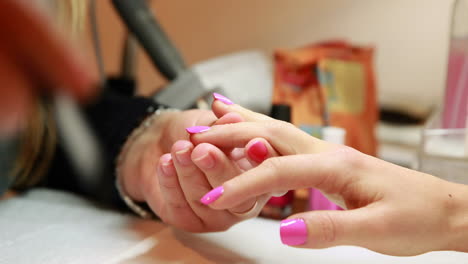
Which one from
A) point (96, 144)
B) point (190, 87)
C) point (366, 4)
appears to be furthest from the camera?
point (366, 4)

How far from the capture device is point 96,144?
545 mm

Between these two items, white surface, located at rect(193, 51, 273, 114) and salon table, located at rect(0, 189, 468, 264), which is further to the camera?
white surface, located at rect(193, 51, 273, 114)

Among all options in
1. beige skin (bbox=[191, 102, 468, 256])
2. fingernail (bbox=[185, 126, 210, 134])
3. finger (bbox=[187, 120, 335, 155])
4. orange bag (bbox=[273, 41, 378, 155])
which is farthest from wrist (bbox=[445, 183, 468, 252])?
orange bag (bbox=[273, 41, 378, 155])

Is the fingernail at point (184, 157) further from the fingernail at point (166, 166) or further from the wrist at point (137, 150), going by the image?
the wrist at point (137, 150)

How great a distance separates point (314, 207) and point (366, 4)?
2.32ft

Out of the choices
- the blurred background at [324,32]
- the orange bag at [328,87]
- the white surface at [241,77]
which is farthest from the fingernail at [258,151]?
the blurred background at [324,32]

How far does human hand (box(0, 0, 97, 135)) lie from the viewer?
0.41 feet

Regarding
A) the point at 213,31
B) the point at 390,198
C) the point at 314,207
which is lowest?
the point at 314,207

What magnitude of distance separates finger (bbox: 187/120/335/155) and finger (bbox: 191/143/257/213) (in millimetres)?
14

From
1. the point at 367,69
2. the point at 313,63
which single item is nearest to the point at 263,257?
the point at 313,63

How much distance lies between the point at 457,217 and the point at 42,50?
0.37m

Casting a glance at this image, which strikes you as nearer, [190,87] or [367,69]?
[190,87]

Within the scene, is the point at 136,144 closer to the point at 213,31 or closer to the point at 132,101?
the point at 132,101

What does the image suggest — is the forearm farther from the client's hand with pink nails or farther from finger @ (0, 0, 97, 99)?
finger @ (0, 0, 97, 99)
